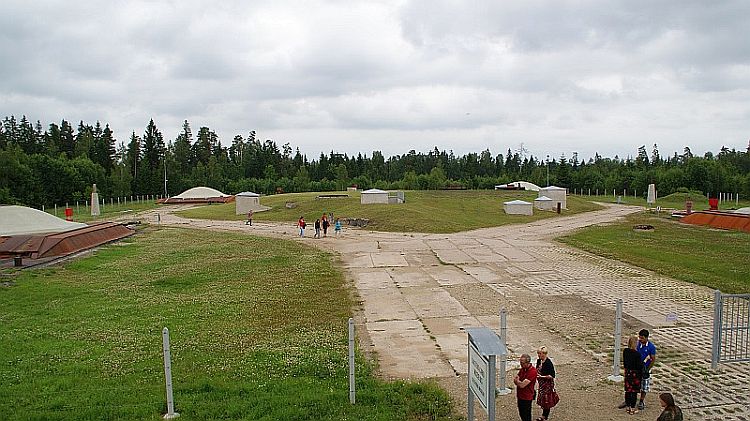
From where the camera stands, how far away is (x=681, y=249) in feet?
90.0

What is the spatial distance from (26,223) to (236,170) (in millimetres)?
71921

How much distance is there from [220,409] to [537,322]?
795cm

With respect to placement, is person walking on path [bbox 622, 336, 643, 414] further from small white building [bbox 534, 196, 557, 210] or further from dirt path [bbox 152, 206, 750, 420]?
small white building [bbox 534, 196, 557, 210]

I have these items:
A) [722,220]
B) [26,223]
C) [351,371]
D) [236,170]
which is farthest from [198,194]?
[351,371]

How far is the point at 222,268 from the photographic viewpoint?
21875 millimetres

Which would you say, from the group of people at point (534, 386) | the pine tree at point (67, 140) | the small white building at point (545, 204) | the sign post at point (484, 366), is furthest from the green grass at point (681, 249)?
the pine tree at point (67, 140)

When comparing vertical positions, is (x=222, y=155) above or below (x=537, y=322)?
above

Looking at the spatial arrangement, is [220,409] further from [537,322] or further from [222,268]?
[222,268]

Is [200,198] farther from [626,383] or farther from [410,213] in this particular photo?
[626,383]

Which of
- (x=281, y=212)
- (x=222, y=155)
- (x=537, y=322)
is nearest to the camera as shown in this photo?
(x=537, y=322)

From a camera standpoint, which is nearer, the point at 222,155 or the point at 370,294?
the point at 370,294

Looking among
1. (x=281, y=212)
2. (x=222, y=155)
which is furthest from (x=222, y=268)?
(x=222, y=155)

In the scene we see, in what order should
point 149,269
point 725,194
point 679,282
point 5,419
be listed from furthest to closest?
point 725,194, point 149,269, point 679,282, point 5,419

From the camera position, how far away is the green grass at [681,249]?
19.8 metres
